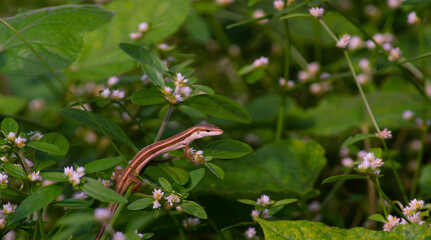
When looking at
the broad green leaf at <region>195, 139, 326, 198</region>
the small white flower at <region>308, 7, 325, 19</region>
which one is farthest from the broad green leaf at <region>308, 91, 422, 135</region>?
the small white flower at <region>308, 7, 325, 19</region>

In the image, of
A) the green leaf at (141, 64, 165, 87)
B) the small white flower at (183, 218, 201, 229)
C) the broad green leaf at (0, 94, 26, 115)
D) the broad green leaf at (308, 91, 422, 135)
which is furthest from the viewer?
the broad green leaf at (0, 94, 26, 115)

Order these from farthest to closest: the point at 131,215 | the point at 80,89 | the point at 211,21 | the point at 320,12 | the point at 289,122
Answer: the point at 211,21 → the point at 80,89 → the point at 289,122 → the point at 320,12 → the point at 131,215

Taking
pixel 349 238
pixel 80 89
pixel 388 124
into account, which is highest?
pixel 349 238

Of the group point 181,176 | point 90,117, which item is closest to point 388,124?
point 181,176

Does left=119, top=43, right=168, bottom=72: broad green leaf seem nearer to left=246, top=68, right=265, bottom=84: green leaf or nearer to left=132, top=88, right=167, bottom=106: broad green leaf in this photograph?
left=132, top=88, right=167, bottom=106: broad green leaf

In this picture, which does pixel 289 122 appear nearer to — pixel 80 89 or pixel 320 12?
pixel 320 12

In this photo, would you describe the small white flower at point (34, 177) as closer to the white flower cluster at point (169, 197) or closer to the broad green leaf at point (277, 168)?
the white flower cluster at point (169, 197)

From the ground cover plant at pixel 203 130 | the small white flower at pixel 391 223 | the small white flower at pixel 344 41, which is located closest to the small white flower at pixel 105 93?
the ground cover plant at pixel 203 130
